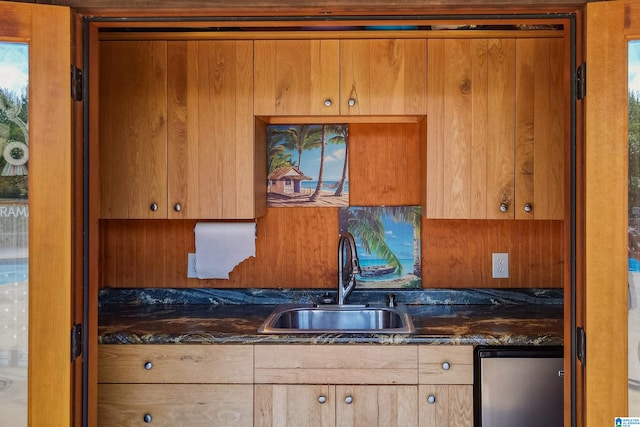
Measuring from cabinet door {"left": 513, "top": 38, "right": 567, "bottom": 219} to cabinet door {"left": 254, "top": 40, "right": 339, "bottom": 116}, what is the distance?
822 mm

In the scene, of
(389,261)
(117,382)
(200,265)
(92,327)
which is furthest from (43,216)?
(389,261)

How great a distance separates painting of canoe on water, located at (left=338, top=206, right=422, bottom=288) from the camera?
2.90m

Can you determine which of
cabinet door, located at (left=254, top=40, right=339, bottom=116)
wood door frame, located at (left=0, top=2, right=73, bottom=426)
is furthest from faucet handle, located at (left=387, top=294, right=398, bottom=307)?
→ wood door frame, located at (left=0, top=2, right=73, bottom=426)

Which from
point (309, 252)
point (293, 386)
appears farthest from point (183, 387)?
point (309, 252)

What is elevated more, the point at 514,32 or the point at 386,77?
the point at 514,32

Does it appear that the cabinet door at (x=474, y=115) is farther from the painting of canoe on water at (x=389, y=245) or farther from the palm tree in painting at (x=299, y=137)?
the palm tree in painting at (x=299, y=137)

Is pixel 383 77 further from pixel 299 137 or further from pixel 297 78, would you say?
pixel 299 137

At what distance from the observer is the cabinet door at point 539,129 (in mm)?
2500

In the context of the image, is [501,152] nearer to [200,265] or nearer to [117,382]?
[200,265]

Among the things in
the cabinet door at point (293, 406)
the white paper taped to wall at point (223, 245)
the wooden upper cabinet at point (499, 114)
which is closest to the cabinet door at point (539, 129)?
the wooden upper cabinet at point (499, 114)

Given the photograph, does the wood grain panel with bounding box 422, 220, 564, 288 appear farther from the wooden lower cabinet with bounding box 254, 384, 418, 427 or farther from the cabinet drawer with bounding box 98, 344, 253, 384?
the cabinet drawer with bounding box 98, 344, 253, 384

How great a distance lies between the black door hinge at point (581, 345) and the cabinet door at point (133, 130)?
1752 millimetres

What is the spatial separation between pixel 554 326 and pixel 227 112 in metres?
1.69

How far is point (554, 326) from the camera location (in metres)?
2.42
